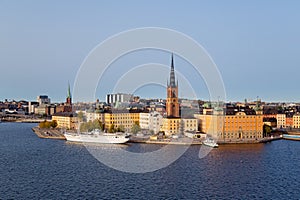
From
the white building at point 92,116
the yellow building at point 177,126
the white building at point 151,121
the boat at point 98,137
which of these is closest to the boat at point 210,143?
the boat at point 98,137

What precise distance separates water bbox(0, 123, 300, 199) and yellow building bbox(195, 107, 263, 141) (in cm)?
512

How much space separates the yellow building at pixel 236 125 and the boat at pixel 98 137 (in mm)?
3883

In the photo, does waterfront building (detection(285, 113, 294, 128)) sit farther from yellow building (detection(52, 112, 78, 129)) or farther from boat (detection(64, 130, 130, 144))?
yellow building (detection(52, 112, 78, 129))

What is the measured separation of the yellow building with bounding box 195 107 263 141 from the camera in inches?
748

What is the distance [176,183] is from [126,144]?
8.50 meters

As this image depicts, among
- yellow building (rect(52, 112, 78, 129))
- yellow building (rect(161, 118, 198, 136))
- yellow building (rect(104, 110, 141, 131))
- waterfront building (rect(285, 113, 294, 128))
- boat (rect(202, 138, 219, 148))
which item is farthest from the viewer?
waterfront building (rect(285, 113, 294, 128))

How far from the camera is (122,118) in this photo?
24.3 m

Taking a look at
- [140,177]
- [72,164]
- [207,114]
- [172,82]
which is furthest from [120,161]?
[172,82]

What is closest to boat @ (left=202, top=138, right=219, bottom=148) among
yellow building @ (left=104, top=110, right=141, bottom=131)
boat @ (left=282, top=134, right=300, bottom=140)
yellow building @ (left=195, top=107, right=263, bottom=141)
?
yellow building @ (left=195, top=107, right=263, bottom=141)

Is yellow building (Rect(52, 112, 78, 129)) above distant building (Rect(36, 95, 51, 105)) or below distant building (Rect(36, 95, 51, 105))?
below

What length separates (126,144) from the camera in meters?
17.5

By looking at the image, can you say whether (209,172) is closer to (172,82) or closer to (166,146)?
(166,146)

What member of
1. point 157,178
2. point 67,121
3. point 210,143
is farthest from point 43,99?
point 157,178

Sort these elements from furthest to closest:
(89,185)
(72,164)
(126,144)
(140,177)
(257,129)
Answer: (257,129) → (126,144) → (72,164) → (140,177) → (89,185)
